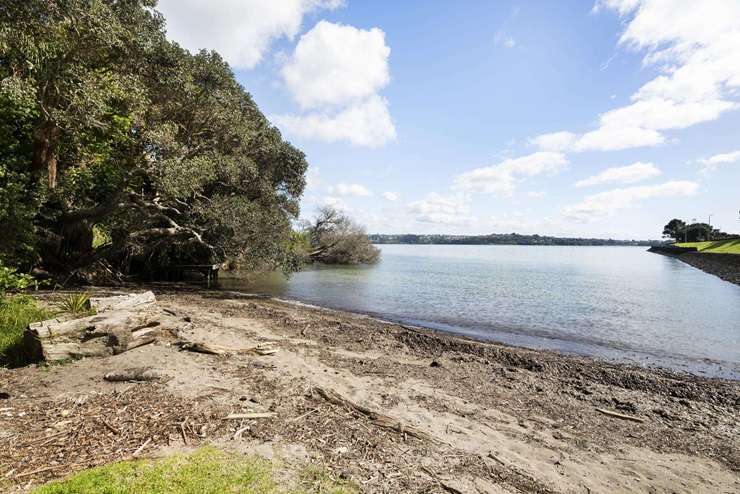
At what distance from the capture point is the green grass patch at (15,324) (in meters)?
6.71

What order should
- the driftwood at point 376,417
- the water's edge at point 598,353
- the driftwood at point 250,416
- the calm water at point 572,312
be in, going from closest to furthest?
1. the driftwood at point 250,416
2. the driftwood at point 376,417
3. the water's edge at point 598,353
4. the calm water at point 572,312

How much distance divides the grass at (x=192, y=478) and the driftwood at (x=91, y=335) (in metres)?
4.12

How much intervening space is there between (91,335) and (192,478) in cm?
484

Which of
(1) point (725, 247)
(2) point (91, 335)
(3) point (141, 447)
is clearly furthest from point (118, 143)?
(1) point (725, 247)

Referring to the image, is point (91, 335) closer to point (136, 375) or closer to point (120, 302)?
point (136, 375)

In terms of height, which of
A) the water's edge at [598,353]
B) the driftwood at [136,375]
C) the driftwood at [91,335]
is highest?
the driftwood at [91,335]

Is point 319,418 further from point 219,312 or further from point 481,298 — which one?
point 481,298

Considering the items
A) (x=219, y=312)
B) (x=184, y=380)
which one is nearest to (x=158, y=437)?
(x=184, y=380)

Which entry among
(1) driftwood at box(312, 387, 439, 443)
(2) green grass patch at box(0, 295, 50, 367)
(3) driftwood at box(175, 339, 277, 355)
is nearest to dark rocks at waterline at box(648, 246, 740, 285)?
(1) driftwood at box(312, 387, 439, 443)

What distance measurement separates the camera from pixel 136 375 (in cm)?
620

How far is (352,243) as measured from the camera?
55625 millimetres

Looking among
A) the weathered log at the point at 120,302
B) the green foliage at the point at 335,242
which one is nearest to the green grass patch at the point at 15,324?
the weathered log at the point at 120,302

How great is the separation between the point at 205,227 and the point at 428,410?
16.5 meters

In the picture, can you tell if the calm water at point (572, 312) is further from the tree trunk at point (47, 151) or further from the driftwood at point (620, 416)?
the tree trunk at point (47, 151)
